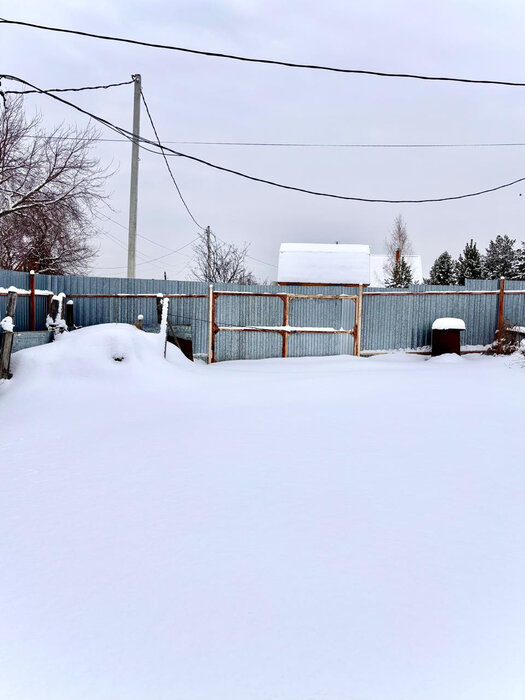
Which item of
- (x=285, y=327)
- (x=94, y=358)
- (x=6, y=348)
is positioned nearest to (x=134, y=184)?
(x=285, y=327)

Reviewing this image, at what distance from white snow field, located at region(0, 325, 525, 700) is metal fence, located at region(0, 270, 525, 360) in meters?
6.42

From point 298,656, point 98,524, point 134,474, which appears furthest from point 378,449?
point 298,656

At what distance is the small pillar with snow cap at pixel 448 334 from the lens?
13562 millimetres

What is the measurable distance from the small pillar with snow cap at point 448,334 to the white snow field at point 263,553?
23.7 ft

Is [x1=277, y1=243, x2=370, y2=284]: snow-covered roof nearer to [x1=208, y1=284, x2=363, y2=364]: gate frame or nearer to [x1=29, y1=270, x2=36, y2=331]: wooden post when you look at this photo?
[x1=208, y1=284, x2=363, y2=364]: gate frame

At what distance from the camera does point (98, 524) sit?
3.57 metres

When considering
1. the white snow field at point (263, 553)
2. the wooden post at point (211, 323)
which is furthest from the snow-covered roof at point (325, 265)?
the white snow field at point (263, 553)

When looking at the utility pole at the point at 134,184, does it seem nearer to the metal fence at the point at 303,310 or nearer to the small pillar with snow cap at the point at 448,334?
the metal fence at the point at 303,310

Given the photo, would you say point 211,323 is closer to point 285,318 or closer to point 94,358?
point 285,318

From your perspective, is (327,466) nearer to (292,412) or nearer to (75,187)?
(292,412)

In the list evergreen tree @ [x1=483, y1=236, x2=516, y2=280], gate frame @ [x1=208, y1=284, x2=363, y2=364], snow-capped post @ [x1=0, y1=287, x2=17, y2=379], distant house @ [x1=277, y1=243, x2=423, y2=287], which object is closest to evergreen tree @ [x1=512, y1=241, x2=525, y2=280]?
evergreen tree @ [x1=483, y1=236, x2=516, y2=280]

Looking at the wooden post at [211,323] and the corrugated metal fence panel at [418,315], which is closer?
the wooden post at [211,323]

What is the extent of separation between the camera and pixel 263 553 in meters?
3.18

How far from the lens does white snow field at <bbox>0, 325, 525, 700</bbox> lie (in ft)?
7.38
